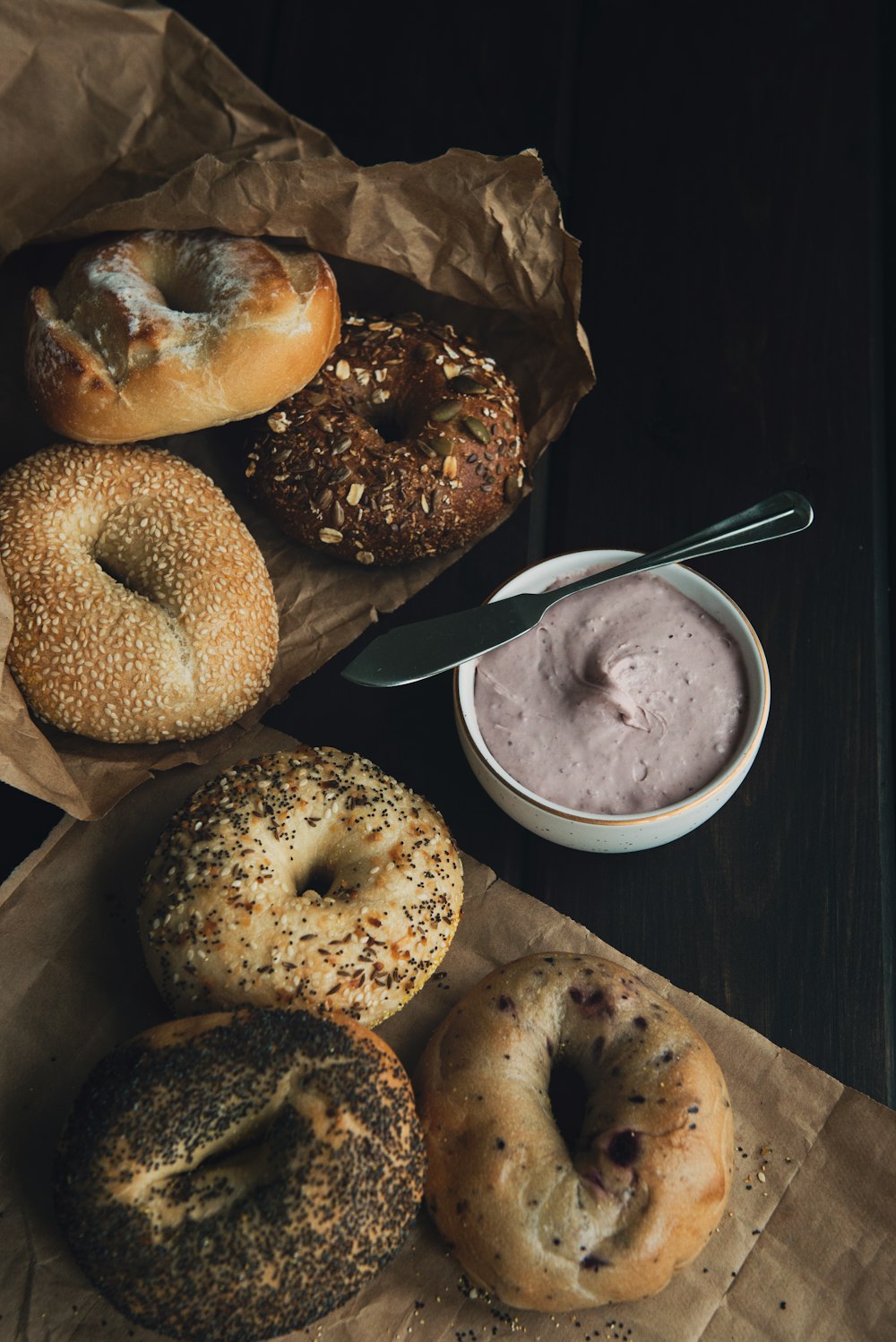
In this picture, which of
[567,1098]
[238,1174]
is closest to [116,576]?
[238,1174]

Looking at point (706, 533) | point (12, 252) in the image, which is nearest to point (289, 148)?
point (12, 252)

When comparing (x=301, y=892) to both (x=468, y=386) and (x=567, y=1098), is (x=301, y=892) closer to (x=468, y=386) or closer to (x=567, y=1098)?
(x=567, y=1098)

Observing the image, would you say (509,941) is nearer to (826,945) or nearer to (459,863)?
(459,863)

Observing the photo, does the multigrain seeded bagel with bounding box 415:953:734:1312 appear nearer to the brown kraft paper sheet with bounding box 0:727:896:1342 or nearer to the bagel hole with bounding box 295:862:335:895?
the brown kraft paper sheet with bounding box 0:727:896:1342

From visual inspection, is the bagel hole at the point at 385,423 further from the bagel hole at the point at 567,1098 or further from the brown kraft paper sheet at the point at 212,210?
the bagel hole at the point at 567,1098

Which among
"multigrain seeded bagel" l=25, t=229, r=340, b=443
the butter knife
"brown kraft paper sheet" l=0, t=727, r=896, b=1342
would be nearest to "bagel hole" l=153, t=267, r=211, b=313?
"multigrain seeded bagel" l=25, t=229, r=340, b=443

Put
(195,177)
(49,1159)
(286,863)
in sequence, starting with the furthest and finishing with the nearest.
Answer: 1. (195,177)
2. (286,863)
3. (49,1159)

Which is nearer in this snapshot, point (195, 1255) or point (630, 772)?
point (195, 1255)
